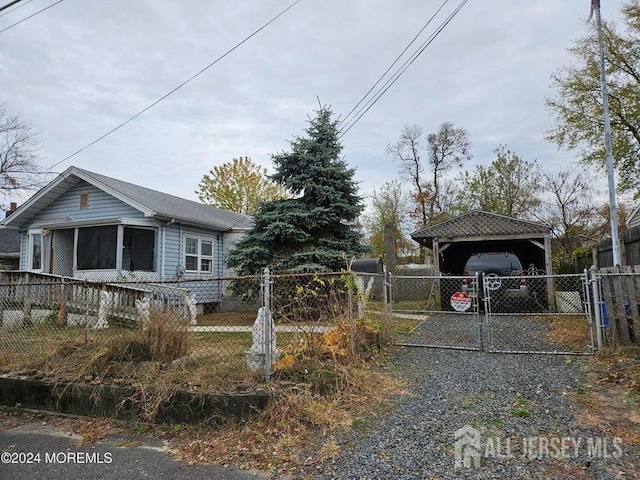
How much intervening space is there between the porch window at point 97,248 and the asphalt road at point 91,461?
8321mm

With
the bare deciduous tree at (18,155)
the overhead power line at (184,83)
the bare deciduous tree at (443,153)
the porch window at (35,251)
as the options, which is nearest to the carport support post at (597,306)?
the overhead power line at (184,83)

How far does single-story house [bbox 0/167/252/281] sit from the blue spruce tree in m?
3.03

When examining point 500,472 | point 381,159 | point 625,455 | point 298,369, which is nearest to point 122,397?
point 298,369

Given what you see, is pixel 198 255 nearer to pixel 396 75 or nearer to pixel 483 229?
pixel 396 75

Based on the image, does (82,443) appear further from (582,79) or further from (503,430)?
(582,79)

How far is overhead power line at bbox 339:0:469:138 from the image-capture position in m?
7.45

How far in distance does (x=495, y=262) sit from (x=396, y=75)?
566 centimetres

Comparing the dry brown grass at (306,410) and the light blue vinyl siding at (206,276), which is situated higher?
the light blue vinyl siding at (206,276)

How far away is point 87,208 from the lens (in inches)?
486

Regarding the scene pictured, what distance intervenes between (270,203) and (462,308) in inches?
230

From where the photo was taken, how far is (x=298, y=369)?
4172mm

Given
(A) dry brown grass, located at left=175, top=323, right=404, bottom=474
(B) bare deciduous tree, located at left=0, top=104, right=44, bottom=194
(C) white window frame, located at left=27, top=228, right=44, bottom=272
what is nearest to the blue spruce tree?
(A) dry brown grass, located at left=175, top=323, right=404, bottom=474

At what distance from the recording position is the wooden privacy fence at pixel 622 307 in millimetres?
5246

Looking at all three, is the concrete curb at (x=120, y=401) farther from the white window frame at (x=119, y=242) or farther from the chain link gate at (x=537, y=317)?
the white window frame at (x=119, y=242)
